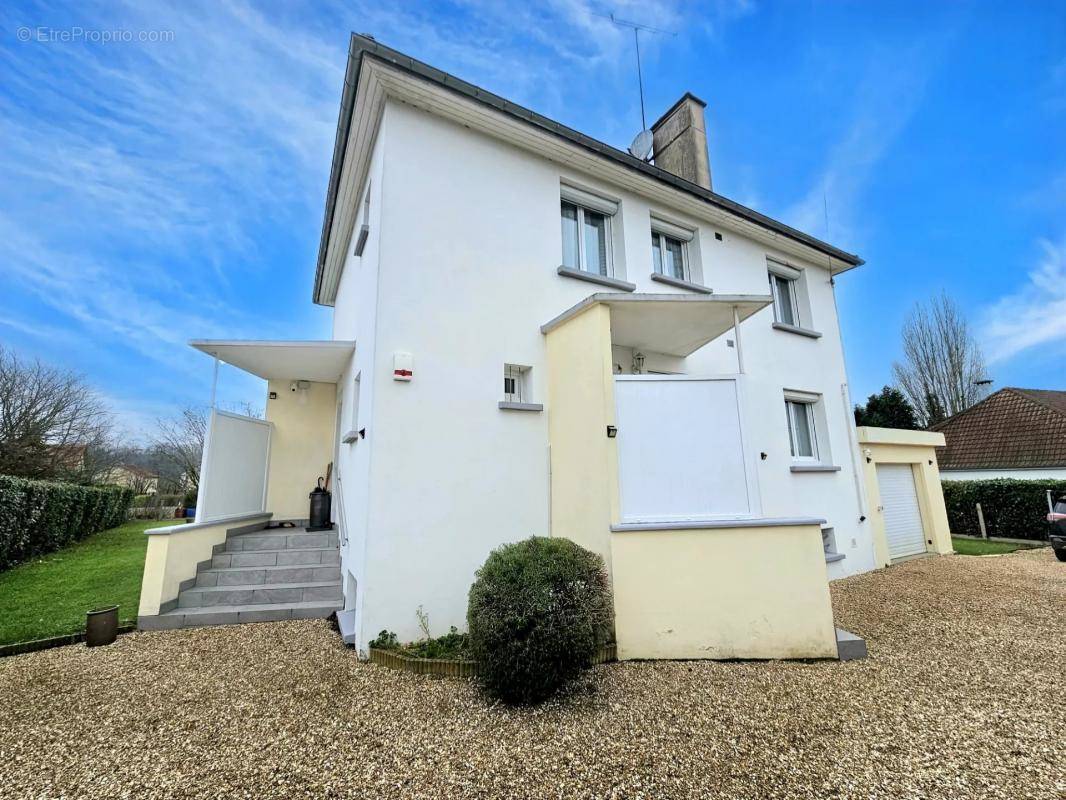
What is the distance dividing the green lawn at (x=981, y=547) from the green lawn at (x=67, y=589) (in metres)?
17.8

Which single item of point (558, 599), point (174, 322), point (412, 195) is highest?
point (174, 322)

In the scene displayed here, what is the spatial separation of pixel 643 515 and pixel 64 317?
1432 inches

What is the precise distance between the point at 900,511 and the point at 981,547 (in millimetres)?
4871

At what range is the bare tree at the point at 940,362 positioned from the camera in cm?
2403

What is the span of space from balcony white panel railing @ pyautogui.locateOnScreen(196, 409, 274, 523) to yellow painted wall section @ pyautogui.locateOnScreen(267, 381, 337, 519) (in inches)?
9.3

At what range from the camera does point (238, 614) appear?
5.73m

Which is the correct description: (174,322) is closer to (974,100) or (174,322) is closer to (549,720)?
(549,720)

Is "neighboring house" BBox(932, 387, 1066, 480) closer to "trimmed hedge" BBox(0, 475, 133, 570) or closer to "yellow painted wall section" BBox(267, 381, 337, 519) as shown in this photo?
"yellow painted wall section" BBox(267, 381, 337, 519)

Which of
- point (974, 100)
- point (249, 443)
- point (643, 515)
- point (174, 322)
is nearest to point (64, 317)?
point (174, 322)

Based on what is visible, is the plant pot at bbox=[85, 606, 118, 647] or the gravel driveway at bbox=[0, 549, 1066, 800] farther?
the plant pot at bbox=[85, 606, 118, 647]

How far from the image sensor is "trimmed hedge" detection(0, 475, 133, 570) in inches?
360

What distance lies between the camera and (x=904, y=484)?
10758 mm

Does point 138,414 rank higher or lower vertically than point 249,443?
higher

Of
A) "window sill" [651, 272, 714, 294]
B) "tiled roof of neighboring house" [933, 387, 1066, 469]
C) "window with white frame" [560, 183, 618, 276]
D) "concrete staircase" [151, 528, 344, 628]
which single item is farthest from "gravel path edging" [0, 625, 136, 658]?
"tiled roof of neighboring house" [933, 387, 1066, 469]
